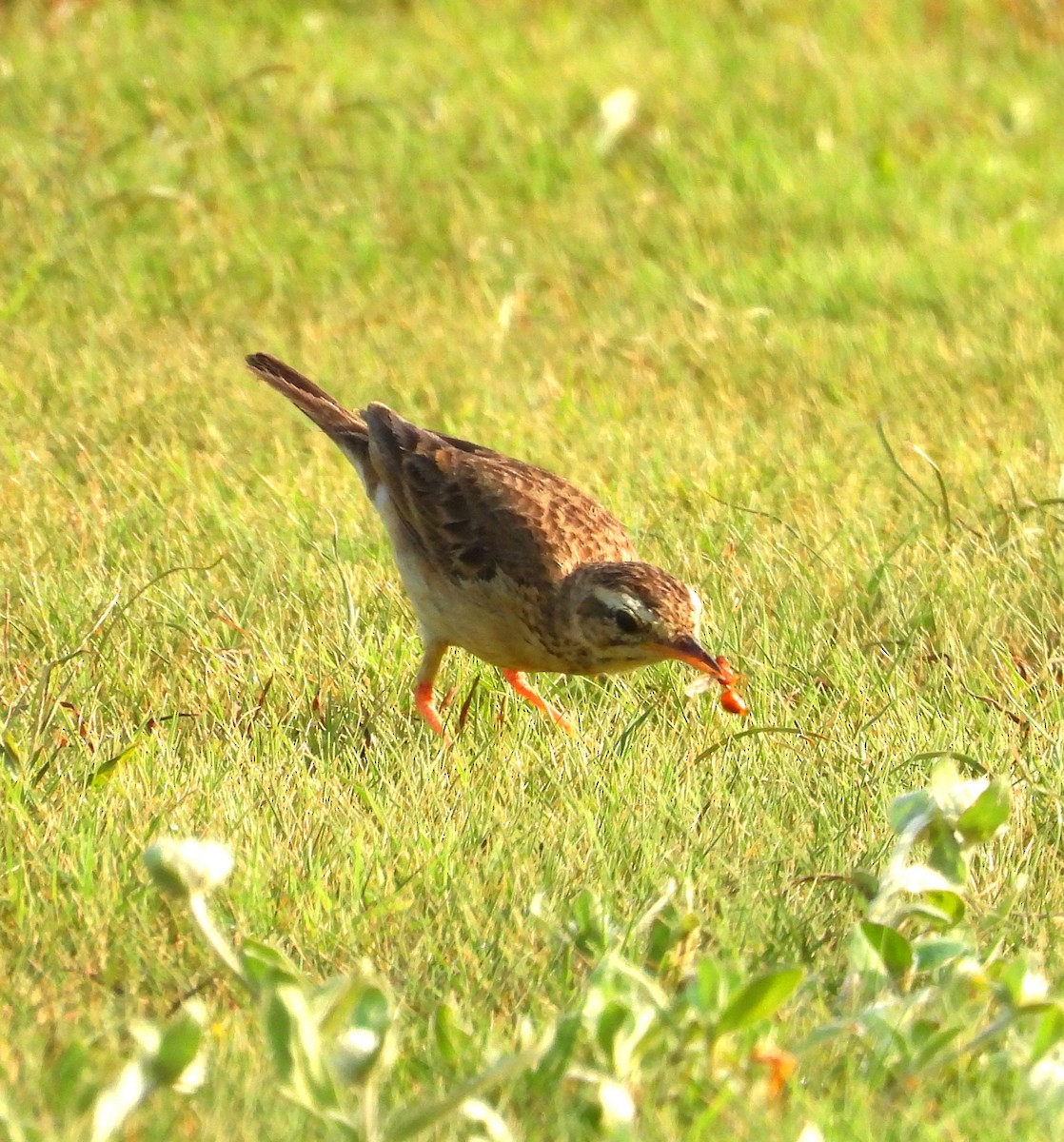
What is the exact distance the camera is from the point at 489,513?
5.30 m

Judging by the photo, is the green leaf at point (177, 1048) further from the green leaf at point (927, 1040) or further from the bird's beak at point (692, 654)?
the bird's beak at point (692, 654)

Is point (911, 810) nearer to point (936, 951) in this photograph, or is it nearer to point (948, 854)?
point (948, 854)

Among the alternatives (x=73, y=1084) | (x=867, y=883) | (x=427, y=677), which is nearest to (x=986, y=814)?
(x=867, y=883)

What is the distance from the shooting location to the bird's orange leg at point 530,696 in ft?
16.2

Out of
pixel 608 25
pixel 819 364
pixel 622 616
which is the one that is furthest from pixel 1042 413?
pixel 608 25

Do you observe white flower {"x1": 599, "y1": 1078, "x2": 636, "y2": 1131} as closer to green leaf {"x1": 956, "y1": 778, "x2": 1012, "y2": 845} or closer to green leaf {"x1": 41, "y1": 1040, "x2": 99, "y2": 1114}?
green leaf {"x1": 41, "y1": 1040, "x2": 99, "y2": 1114}

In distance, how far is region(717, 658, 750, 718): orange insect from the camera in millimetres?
4551

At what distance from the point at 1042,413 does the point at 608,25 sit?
489cm

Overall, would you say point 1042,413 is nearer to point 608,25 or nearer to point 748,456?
point 748,456

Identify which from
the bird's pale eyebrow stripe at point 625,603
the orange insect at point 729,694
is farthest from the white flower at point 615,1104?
the bird's pale eyebrow stripe at point 625,603

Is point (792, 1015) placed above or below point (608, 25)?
above

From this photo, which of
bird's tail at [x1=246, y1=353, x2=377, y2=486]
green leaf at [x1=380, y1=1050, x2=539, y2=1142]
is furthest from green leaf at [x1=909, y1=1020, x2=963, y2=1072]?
bird's tail at [x1=246, y1=353, x2=377, y2=486]

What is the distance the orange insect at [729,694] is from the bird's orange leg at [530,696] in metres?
0.40

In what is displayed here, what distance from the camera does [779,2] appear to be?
1139 centimetres
